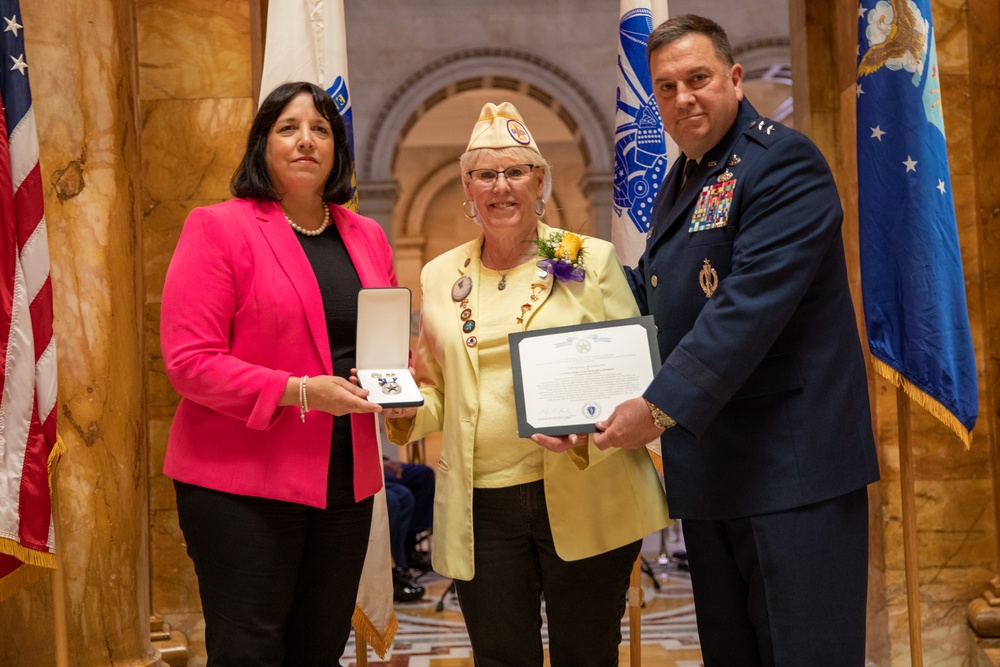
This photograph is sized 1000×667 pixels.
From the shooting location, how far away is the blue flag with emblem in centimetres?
472

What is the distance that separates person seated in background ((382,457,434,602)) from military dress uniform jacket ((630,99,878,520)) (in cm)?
462

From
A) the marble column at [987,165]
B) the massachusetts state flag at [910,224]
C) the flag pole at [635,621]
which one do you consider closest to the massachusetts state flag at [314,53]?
the flag pole at [635,621]

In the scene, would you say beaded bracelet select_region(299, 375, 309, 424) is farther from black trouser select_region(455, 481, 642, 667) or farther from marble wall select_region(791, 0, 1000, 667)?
marble wall select_region(791, 0, 1000, 667)

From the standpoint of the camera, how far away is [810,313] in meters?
2.36

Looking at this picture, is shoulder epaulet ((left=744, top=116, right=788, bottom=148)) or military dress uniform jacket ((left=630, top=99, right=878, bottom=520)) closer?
military dress uniform jacket ((left=630, top=99, right=878, bottom=520))

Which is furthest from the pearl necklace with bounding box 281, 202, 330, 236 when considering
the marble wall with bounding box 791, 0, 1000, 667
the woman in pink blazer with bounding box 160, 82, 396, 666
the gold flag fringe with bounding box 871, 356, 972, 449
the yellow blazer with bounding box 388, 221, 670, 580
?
the marble wall with bounding box 791, 0, 1000, 667

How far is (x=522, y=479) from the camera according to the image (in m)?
2.70

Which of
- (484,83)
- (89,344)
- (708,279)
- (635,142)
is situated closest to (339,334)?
(708,279)

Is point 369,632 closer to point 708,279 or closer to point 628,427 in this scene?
point 628,427

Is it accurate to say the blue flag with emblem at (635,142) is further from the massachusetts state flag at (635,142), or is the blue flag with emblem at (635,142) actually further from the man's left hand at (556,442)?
the man's left hand at (556,442)

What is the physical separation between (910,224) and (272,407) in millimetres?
2535

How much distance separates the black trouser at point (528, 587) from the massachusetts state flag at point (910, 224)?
1553 millimetres

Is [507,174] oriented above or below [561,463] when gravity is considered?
above

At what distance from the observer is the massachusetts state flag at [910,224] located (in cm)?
355
